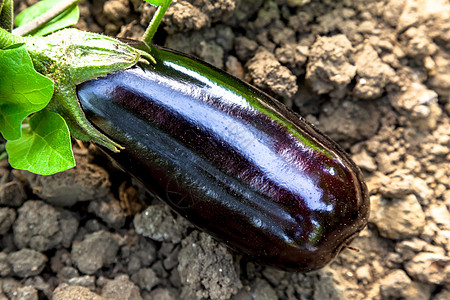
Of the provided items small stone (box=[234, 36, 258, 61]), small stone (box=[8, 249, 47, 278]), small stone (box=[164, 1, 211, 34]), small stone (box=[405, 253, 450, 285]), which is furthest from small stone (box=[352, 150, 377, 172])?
small stone (box=[8, 249, 47, 278])

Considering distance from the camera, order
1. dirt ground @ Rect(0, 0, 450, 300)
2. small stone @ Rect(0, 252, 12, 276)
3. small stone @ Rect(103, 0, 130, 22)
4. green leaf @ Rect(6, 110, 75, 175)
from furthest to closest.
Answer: small stone @ Rect(103, 0, 130, 22) → dirt ground @ Rect(0, 0, 450, 300) → small stone @ Rect(0, 252, 12, 276) → green leaf @ Rect(6, 110, 75, 175)

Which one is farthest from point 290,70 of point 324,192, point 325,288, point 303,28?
point 325,288

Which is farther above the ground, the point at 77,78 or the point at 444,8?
the point at 77,78

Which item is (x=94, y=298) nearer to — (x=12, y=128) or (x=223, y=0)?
(x=12, y=128)

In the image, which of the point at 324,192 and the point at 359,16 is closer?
the point at 324,192

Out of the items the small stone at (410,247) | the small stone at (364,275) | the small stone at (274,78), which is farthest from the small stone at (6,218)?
the small stone at (410,247)

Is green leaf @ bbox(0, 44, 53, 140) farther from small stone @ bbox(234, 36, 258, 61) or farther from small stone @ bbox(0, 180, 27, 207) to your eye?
small stone @ bbox(234, 36, 258, 61)

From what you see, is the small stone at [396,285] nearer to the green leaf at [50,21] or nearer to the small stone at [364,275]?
the small stone at [364,275]
